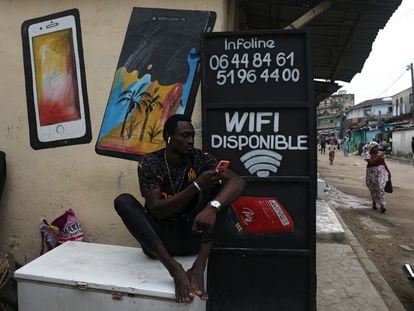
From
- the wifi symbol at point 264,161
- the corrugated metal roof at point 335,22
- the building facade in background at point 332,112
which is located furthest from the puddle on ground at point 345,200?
the building facade in background at point 332,112

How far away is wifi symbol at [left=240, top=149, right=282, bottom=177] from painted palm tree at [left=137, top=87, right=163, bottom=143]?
95 centimetres

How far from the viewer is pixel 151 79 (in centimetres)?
354

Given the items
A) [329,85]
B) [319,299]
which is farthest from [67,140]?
[329,85]

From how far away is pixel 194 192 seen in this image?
250cm

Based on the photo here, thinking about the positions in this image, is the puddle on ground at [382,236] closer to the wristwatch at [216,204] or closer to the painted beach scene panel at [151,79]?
the painted beach scene panel at [151,79]

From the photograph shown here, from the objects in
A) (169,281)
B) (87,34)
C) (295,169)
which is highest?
(87,34)

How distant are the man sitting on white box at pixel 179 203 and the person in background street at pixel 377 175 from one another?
757cm

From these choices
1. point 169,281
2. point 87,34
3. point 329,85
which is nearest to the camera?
point 169,281

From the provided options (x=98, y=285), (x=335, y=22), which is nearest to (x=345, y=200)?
(x=335, y=22)

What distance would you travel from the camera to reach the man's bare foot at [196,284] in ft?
7.45

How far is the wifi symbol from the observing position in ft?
10.3

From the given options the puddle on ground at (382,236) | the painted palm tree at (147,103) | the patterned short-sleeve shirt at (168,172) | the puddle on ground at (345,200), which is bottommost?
the puddle on ground at (382,236)

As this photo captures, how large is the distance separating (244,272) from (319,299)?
1088mm

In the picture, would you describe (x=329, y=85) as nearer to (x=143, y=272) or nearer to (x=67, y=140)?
(x=67, y=140)
